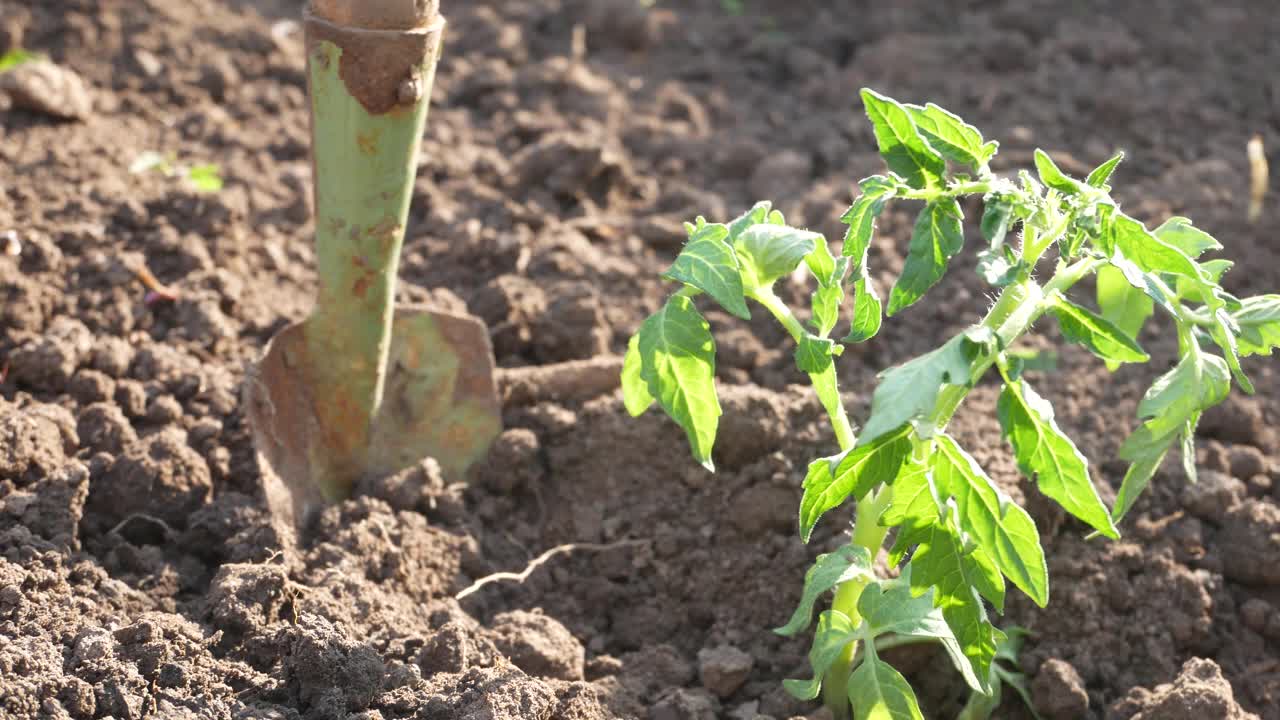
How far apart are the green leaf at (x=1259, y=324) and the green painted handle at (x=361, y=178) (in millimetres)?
1386

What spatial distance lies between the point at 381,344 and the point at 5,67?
1.77 m

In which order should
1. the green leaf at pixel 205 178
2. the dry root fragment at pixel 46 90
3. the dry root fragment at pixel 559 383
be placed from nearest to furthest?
the dry root fragment at pixel 559 383, the green leaf at pixel 205 178, the dry root fragment at pixel 46 90

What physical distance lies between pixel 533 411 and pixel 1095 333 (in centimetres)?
132

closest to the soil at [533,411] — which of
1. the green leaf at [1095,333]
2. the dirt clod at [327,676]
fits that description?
the dirt clod at [327,676]

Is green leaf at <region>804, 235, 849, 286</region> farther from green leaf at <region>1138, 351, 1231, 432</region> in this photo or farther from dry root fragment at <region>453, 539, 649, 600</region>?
dry root fragment at <region>453, 539, 649, 600</region>

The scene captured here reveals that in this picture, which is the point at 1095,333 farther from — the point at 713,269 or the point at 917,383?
the point at 713,269

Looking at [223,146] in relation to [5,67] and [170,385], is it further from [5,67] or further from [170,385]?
[170,385]

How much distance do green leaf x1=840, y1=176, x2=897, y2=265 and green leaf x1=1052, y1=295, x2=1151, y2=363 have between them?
0.92 feet

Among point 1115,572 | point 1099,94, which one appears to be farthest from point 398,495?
point 1099,94

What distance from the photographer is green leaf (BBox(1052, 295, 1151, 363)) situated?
176 centimetres

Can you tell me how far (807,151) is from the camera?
3.84m

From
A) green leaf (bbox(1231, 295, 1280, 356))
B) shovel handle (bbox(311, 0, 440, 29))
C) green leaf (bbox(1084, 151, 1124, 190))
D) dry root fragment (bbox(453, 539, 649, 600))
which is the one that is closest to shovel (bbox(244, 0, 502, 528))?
shovel handle (bbox(311, 0, 440, 29))

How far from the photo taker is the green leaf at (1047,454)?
1693mm

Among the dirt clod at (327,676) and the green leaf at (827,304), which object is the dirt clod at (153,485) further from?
the green leaf at (827,304)
